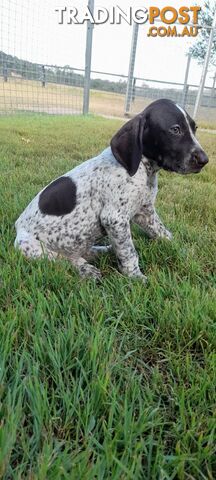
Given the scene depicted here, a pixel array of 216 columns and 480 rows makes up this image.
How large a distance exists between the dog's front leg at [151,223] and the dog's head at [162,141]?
411 millimetres

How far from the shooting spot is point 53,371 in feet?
4.51

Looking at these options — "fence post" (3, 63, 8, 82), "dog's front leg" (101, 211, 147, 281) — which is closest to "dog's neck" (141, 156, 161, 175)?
"dog's front leg" (101, 211, 147, 281)

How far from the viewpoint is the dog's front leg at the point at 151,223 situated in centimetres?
270

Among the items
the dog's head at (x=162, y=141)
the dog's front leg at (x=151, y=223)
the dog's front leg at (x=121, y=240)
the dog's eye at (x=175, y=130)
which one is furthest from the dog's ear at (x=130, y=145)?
the dog's front leg at (x=151, y=223)

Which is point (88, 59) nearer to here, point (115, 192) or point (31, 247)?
point (115, 192)

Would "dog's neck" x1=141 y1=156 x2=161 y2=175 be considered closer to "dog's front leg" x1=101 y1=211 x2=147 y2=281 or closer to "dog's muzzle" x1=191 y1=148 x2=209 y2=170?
"dog's muzzle" x1=191 y1=148 x2=209 y2=170

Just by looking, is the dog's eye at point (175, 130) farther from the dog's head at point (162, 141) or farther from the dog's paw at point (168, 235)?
the dog's paw at point (168, 235)

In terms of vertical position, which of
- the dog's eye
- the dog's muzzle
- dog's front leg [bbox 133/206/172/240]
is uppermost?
the dog's eye

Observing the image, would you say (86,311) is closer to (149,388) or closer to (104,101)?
(149,388)

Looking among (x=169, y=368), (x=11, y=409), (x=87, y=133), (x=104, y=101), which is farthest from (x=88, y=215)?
(x=104, y=101)

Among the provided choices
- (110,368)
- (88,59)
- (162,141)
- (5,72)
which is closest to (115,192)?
(162,141)

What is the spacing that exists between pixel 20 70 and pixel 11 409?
10374 millimetres

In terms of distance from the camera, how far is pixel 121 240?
2.37 meters

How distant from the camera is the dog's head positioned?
228 centimetres
